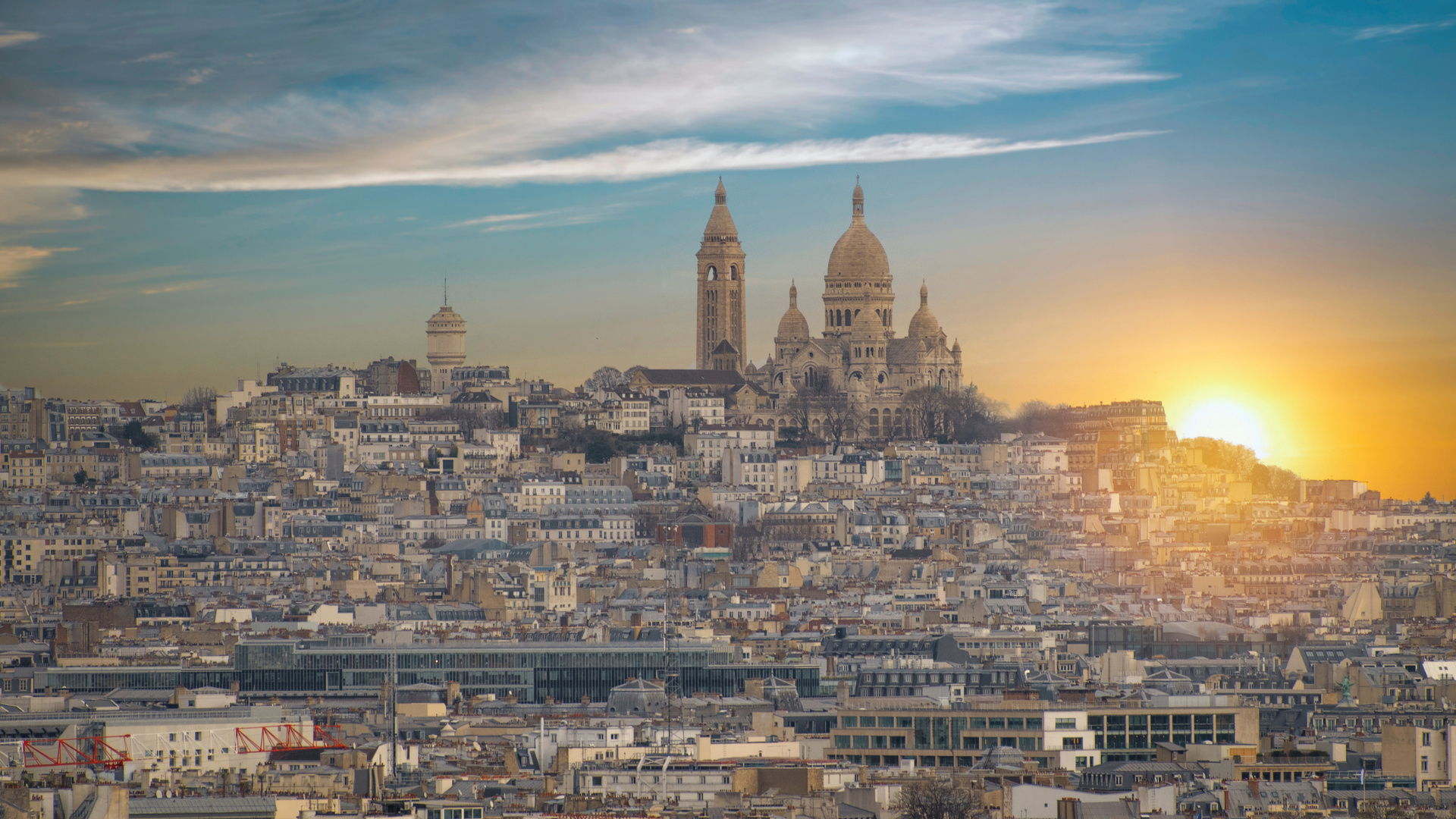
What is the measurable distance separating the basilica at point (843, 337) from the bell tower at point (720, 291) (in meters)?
0.04

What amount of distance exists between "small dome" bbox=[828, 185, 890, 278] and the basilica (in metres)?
0.04

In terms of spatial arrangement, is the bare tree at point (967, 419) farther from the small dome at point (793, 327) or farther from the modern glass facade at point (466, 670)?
the modern glass facade at point (466, 670)

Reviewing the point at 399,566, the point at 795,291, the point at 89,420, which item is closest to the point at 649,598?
the point at 399,566

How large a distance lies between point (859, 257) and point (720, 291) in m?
7.17

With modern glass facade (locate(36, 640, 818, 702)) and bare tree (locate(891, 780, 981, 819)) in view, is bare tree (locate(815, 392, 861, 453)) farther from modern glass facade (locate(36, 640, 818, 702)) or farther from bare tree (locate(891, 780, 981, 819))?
bare tree (locate(891, 780, 981, 819))

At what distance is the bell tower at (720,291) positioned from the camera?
515ft

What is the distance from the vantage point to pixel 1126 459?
144 metres

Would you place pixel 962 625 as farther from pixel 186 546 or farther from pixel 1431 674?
pixel 186 546

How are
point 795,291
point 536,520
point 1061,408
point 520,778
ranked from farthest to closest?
point 795,291 → point 1061,408 → point 536,520 → point 520,778

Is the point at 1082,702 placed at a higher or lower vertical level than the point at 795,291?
lower

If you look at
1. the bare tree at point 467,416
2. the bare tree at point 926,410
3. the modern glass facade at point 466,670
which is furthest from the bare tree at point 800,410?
the modern glass facade at point 466,670

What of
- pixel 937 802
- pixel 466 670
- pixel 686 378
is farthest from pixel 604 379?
pixel 937 802

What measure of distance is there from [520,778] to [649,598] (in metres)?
51.0

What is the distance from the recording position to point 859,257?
158750mm
